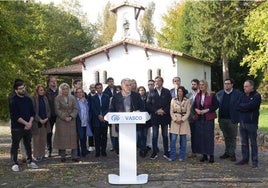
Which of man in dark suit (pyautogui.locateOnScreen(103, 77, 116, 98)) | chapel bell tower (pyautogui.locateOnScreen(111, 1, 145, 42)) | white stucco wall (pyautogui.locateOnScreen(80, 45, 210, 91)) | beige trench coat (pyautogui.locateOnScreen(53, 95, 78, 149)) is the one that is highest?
chapel bell tower (pyautogui.locateOnScreen(111, 1, 145, 42))

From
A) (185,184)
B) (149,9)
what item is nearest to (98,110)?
(185,184)

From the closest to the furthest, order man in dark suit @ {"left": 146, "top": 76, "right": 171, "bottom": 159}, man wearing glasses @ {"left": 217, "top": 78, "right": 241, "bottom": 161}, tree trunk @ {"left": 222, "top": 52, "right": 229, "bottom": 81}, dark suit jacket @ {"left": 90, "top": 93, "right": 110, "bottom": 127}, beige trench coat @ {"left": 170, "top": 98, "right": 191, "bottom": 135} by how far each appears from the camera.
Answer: beige trench coat @ {"left": 170, "top": 98, "right": 191, "bottom": 135}
man wearing glasses @ {"left": 217, "top": 78, "right": 241, "bottom": 161}
man in dark suit @ {"left": 146, "top": 76, "right": 171, "bottom": 159}
dark suit jacket @ {"left": 90, "top": 93, "right": 110, "bottom": 127}
tree trunk @ {"left": 222, "top": 52, "right": 229, "bottom": 81}

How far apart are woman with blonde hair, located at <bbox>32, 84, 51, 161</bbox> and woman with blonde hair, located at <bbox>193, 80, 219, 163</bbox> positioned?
3391 mm

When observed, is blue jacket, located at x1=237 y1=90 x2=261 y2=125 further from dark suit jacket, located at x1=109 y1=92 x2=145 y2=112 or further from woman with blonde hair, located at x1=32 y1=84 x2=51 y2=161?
woman with blonde hair, located at x1=32 y1=84 x2=51 y2=161

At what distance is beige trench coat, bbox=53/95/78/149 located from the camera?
9.28 m

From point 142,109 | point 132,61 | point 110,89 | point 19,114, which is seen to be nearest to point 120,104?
point 142,109

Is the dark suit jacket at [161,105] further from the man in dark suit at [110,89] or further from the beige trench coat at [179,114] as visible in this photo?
the man in dark suit at [110,89]

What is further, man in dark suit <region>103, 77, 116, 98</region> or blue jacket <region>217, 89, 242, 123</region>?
man in dark suit <region>103, 77, 116, 98</region>

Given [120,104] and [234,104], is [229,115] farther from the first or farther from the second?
[120,104]

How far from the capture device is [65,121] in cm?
929

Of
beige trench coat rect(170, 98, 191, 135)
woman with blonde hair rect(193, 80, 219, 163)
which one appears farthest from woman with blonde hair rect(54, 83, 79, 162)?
woman with blonde hair rect(193, 80, 219, 163)

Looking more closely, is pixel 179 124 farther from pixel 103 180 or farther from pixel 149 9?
pixel 149 9

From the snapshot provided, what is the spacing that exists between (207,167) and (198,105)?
1.42 meters

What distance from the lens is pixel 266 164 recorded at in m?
8.98
